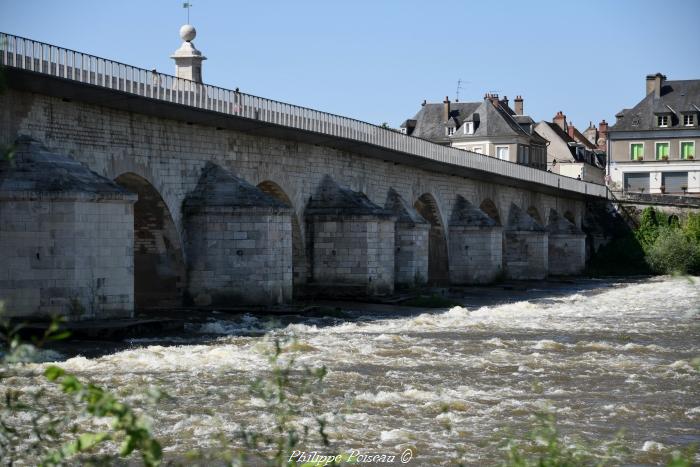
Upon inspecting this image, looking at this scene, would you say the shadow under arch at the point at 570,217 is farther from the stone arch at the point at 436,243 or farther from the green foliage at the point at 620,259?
the stone arch at the point at 436,243

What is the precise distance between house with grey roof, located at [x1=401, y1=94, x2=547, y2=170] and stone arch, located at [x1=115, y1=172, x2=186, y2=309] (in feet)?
145

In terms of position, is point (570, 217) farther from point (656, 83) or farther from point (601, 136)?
point (601, 136)

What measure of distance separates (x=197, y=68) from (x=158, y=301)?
444 inches

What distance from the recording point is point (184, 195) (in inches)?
936

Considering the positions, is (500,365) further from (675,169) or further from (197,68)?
(675,169)

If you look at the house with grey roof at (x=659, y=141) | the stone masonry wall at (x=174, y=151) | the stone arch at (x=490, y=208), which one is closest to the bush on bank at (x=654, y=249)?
the stone arch at (x=490, y=208)

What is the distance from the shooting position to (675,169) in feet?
213

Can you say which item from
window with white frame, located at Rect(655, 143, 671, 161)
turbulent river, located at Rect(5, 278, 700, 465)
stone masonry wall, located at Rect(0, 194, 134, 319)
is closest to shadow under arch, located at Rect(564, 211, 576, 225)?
window with white frame, located at Rect(655, 143, 671, 161)

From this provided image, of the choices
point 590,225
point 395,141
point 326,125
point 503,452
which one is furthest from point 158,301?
point 590,225

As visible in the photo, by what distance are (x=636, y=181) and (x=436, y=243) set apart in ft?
98.5

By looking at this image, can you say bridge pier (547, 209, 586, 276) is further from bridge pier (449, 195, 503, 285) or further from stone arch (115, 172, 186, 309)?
stone arch (115, 172, 186, 309)

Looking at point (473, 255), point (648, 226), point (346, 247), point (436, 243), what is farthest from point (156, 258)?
point (648, 226)

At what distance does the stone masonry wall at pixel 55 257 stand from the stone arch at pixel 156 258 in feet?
15.5

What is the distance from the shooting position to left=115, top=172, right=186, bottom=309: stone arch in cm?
2339
